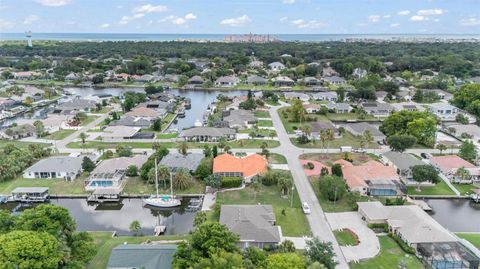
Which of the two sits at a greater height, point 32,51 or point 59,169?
point 32,51

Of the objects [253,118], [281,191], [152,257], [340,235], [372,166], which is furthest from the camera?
[253,118]

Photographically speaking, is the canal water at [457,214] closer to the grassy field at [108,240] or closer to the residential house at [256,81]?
the grassy field at [108,240]

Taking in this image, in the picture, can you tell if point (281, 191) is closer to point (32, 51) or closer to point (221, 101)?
point (221, 101)

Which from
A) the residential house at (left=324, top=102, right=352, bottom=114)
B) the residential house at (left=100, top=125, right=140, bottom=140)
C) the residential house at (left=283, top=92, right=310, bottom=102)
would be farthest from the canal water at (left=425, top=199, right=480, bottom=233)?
the residential house at (left=283, top=92, right=310, bottom=102)

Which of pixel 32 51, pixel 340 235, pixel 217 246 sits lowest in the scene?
pixel 340 235

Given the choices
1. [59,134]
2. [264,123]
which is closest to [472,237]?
[264,123]

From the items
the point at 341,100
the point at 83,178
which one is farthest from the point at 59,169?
the point at 341,100
